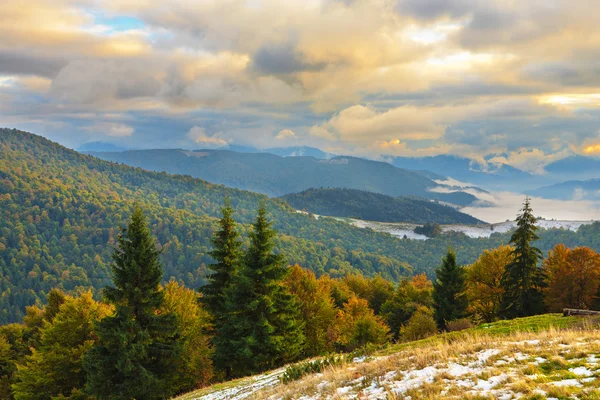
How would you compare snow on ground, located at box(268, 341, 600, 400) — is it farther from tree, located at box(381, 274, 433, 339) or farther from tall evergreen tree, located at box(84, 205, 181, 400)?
tree, located at box(381, 274, 433, 339)

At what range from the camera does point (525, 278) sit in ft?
132

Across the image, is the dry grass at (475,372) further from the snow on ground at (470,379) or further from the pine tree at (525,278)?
the pine tree at (525,278)

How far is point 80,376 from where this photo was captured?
33469mm

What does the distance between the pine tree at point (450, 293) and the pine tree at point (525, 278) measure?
198 inches

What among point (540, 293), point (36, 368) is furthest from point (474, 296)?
point (36, 368)

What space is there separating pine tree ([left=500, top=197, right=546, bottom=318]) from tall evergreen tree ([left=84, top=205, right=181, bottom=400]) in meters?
34.5

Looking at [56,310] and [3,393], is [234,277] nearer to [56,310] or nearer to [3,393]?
[56,310]

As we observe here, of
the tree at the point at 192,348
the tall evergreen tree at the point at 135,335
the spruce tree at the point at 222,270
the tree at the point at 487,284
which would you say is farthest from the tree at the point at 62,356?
the tree at the point at 487,284

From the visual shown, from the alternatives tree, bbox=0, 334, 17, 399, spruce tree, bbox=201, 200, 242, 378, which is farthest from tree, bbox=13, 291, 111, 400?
tree, bbox=0, 334, 17, 399

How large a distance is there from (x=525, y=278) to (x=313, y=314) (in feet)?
75.2

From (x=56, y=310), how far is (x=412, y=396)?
46.6 meters

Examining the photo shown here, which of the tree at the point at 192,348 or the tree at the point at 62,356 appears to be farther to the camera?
the tree at the point at 62,356

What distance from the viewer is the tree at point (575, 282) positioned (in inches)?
1540

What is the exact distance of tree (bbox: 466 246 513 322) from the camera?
50.6m
